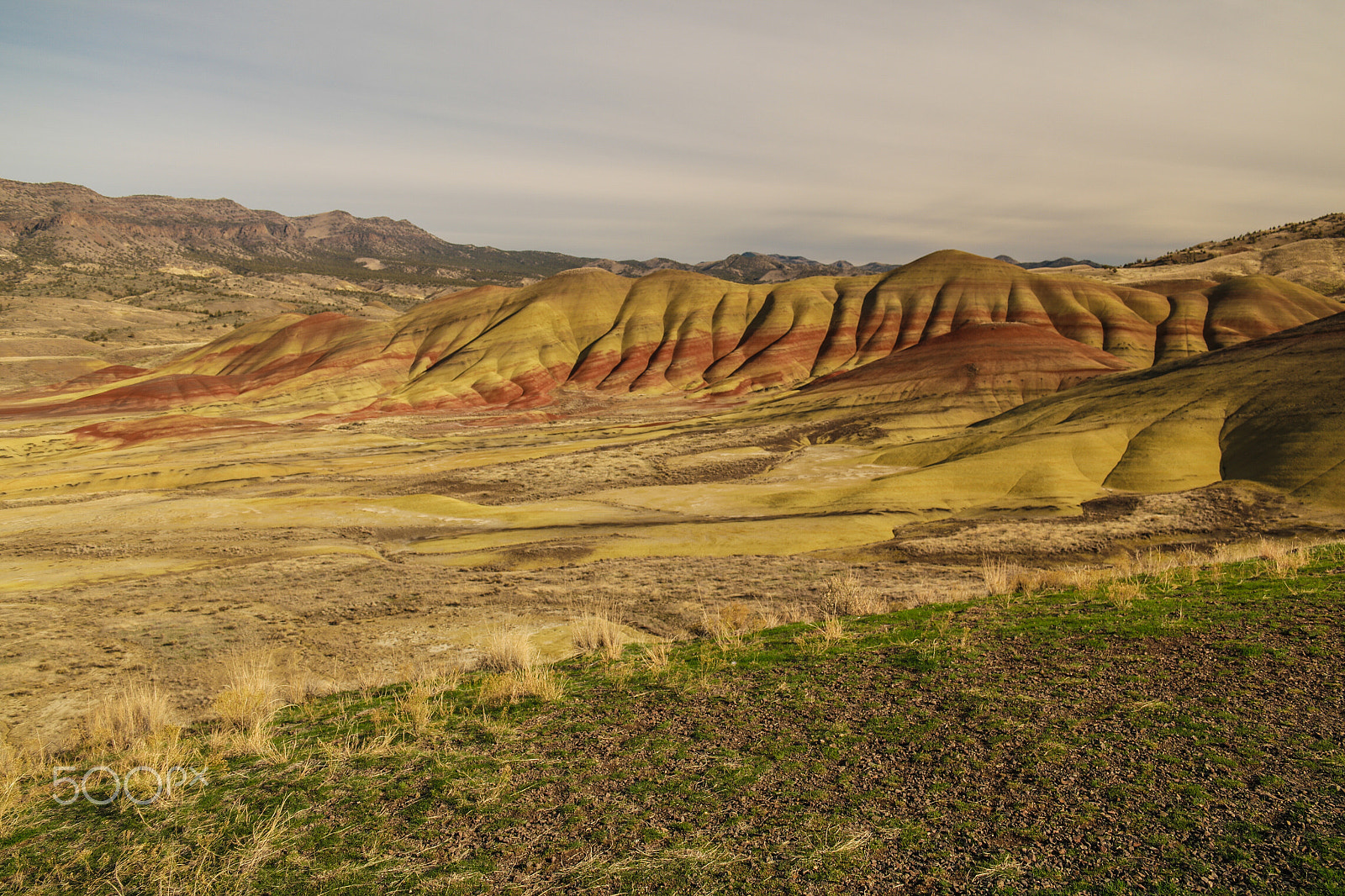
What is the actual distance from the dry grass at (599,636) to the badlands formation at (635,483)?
1.07 metres

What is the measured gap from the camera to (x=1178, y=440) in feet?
141

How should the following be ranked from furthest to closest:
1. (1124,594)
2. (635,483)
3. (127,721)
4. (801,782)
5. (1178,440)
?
(635,483) → (1178,440) → (1124,594) → (127,721) → (801,782)

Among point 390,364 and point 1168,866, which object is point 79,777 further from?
point 390,364

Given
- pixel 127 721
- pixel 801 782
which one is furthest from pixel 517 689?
pixel 127 721

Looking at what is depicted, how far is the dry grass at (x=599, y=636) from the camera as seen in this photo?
1556 centimetres

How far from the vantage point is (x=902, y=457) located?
5372 cm

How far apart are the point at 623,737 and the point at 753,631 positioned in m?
6.66

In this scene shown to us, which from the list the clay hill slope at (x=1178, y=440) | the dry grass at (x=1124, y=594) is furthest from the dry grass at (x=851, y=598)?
the clay hill slope at (x=1178, y=440)

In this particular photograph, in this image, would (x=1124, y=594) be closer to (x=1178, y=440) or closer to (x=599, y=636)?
(x=599, y=636)

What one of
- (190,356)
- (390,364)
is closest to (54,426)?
(390,364)

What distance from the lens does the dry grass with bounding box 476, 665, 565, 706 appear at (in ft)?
40.1

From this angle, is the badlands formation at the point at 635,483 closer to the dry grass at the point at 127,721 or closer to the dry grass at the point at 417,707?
the dry grass at the point at 127,721

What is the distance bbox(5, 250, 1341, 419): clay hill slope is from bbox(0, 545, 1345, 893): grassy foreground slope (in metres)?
70.3

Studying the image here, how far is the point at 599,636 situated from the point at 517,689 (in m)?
5.04
